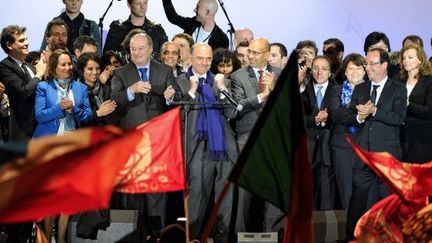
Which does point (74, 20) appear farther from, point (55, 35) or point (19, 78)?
point (19, 78)

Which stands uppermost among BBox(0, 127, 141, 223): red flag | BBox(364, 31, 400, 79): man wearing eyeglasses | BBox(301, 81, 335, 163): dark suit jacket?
BBox(364, 31, 400, 79): man wearing eyeglasses

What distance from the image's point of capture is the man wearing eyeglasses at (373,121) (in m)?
9.30

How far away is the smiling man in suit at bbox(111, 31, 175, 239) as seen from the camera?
9.11 metres

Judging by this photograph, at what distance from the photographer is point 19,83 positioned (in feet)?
29.9

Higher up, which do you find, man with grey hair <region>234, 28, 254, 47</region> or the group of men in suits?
man with grey hair <region>234, 28, 254, 47</region>

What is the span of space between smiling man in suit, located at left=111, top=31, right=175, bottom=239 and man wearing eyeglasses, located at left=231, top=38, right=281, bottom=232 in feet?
2.14

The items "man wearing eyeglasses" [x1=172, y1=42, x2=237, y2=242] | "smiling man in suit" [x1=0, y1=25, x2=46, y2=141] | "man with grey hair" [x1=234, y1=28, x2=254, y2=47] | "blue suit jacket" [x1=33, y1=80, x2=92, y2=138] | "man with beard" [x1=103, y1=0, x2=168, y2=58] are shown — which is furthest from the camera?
"man with grey hair" [x1=234, y1=28, x2=254, y2=47]

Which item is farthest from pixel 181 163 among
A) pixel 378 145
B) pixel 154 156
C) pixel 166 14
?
pixel 166 14

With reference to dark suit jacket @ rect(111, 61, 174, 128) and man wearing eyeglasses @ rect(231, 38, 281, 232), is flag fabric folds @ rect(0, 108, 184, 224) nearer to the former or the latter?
dark suit jacket @ rect(111, 61, 174, 128)

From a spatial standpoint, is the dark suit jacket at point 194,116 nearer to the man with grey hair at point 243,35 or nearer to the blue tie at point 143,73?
the blue tie at point 143,73

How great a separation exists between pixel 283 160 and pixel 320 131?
422 centimetres

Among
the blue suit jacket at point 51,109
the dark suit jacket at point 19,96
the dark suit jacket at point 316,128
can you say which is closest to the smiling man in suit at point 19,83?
the dark suit jacket at point 19,96

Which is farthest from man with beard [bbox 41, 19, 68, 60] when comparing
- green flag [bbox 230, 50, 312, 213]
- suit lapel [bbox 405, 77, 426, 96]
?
green flag [bbox 230, 50, 312, 213]

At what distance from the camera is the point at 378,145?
366 inches
